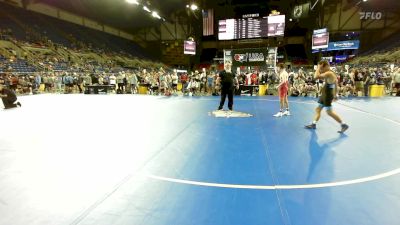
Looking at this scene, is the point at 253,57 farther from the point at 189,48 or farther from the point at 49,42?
the point at 49,42

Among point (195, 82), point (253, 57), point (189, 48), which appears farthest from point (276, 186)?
point (189, 48)

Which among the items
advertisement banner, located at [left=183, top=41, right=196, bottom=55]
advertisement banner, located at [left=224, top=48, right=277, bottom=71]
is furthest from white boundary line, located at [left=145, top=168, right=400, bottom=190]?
advertisement banner, located at [left=183, top=41, right=196, bottom=55]

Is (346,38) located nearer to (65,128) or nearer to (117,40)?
(117,40)

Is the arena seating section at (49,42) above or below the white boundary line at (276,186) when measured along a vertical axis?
above

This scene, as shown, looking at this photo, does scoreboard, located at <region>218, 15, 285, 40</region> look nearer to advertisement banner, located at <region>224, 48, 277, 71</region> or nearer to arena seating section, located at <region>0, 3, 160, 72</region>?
advertisement banner, located at <region>224, 48, 277, 71</region>

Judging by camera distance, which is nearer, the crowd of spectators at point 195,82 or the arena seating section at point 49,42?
the crowd of spectators at point 195,82

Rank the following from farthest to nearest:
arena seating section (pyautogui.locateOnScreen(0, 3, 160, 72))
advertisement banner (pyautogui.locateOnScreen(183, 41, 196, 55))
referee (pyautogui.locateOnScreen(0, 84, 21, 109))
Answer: advertisement banner (pyautogui.locateOnScreen(183, 41, 196, 55)), arena seating section (pyautogui.locateOnScreen(0, 3, 160, 72)), referee (pyautogui.locateOnScreen(0, 84, 21, 109))

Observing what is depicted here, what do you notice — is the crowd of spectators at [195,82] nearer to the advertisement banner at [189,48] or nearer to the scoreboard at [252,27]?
the scoreboard at [252,27]

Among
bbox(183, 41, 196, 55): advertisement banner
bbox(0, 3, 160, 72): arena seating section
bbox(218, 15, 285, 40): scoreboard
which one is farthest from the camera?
bbox(183, 41, 196, 55): advertisement banner

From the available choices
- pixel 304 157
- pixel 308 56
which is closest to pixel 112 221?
pixel 304 157

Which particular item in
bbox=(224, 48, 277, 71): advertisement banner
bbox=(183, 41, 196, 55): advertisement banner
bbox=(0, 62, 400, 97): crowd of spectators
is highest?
bbox=(183, 41, 196, 55): advertisement banner

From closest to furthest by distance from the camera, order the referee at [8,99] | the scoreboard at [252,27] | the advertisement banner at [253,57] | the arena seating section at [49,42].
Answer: the referee at [8,99]
the advertisement banner at [253,57]
the arena seating section at [49,42]
the scoreboard at [252,27]

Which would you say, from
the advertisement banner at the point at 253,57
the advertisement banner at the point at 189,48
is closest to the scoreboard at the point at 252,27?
the advertisement banner at the point at 189,48

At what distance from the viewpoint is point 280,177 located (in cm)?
376
